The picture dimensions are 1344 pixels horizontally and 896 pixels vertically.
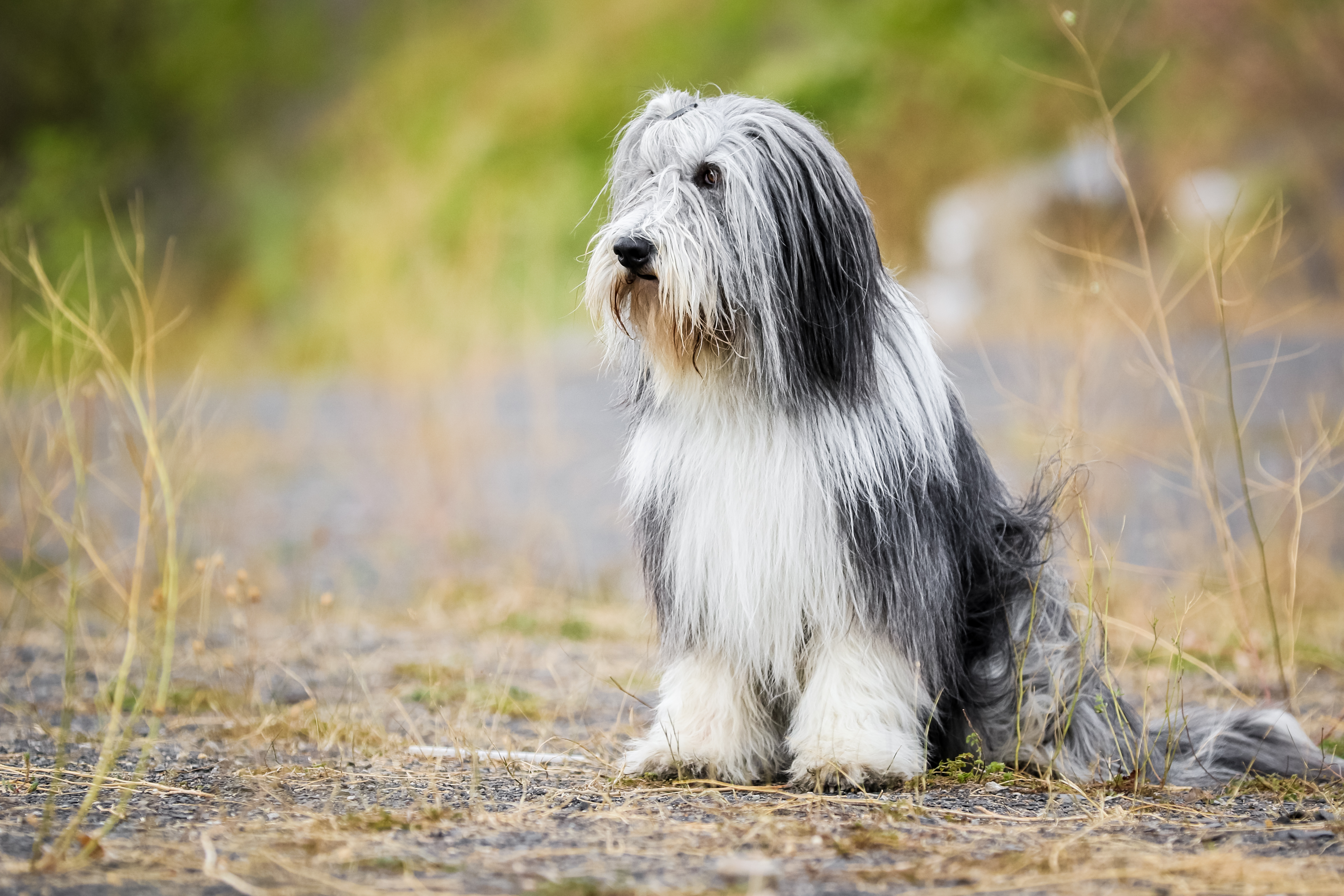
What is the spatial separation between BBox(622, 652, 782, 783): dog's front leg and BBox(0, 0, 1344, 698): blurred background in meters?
0.96

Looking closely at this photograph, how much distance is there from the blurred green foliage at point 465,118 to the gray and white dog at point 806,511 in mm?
4455

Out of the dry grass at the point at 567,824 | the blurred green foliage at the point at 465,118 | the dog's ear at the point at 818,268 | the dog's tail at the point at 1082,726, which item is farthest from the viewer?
the blurred green foliage at the point at 465,118

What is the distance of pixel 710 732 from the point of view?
320 cm

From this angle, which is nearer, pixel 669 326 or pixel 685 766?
pixel 669 326

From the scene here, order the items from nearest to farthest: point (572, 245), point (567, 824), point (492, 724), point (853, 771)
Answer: point (567, 824) < point (853, 771) < point (492, 724) < point (572, 245)

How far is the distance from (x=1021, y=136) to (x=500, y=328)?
11630mm

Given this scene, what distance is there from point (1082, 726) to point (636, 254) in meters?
1.69

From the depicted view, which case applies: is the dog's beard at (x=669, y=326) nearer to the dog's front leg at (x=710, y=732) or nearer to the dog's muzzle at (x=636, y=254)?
the dog's muzzle at (x=636, y=254)

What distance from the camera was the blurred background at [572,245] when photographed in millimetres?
5992

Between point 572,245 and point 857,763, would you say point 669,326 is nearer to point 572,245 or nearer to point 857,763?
point 857,763

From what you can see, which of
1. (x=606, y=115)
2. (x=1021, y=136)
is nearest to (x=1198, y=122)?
(x=1021, y=136)

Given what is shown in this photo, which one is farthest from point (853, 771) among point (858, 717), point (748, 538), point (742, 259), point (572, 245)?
point (572, 245)

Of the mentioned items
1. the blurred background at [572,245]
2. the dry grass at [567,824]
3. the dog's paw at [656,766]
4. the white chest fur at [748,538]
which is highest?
the blurred background at [572,245]

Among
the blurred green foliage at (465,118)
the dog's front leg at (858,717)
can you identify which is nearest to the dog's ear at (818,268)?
the dog's front leg at (858,717)
